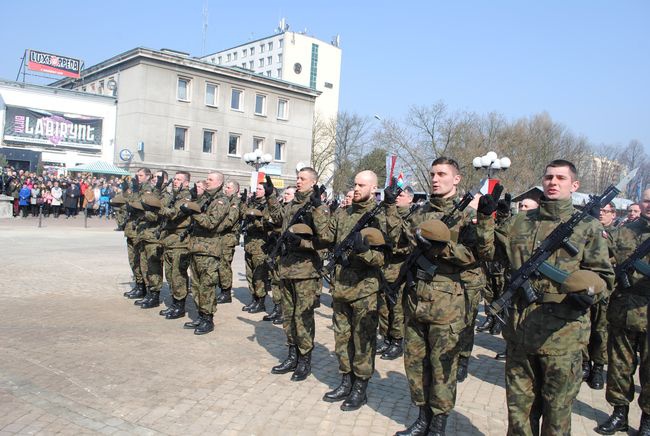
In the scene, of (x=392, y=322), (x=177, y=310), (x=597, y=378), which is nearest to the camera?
(x=597, y=378)

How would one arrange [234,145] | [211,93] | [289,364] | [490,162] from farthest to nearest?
1. [234,145]
2. [211,93]
3. [490,162]
4. [289,364]

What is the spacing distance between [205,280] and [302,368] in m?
2.31

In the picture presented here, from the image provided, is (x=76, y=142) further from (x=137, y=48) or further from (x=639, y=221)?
(x=639, y=221)

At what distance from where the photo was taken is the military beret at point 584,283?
11.1ft

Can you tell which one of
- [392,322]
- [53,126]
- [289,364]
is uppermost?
[53,126]

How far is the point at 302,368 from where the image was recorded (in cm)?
586

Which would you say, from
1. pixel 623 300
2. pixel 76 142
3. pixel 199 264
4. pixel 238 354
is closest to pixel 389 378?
pixel 238 354

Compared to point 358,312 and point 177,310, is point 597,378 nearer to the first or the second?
point 358,312

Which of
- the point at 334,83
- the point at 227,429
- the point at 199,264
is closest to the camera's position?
the point at 227,429

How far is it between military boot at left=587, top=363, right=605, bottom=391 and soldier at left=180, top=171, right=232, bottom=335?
4.97 meters

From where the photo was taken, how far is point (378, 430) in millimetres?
4652

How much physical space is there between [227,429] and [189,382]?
3.99 feet

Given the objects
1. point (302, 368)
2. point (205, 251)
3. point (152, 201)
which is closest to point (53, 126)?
point (152, 201)

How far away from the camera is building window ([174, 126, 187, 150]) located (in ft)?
126
